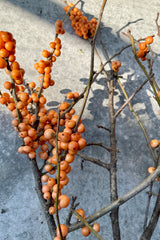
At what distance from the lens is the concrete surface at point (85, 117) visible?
111 cm

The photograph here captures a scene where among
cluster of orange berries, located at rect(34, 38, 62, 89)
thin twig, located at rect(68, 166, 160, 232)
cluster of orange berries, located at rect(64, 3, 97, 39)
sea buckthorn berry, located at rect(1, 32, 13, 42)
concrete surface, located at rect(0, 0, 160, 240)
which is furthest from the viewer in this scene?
cluster of orange berries, located at rect(64, 3, 97, 39)

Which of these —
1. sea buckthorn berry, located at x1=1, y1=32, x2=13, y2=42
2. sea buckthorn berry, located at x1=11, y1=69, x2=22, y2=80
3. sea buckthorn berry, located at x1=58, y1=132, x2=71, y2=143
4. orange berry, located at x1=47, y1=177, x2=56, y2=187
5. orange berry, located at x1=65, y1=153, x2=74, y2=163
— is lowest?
orange berry, located at x1=47, y1=177, x2=56, y2=187

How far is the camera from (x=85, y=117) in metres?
1.39

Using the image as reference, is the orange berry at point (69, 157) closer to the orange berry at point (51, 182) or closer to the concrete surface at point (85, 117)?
the orange berry at point (51, 182)

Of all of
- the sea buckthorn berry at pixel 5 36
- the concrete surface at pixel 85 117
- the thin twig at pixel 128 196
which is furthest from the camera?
the concrete surface at pixel 85 117

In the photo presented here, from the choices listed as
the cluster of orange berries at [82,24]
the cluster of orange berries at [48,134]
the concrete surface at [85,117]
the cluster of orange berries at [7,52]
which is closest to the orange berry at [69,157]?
the cluster of orange berries at [48,134]

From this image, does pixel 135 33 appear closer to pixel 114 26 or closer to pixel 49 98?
pixel 114 26

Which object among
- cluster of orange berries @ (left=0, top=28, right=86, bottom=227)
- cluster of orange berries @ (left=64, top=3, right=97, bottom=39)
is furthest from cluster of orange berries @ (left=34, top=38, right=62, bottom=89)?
cluster of orange berries @ (left=64, top=3, right=97, bottom=39)

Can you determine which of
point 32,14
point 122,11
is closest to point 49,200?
point 32,14

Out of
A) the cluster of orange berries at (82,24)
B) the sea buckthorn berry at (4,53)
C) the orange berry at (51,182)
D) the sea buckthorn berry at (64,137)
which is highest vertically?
the cluster of orange berries at (82,24)

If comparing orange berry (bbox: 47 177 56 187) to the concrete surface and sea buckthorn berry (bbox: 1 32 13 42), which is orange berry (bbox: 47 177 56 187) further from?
sea buckthorn berry (bbox: 1 32 13 42)

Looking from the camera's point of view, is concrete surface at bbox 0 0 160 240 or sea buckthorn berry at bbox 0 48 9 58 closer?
sea buckthorn berry at bbox 0 48 9 58

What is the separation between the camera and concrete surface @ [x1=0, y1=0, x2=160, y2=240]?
1108 mm

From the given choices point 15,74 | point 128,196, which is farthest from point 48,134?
point 128,196
